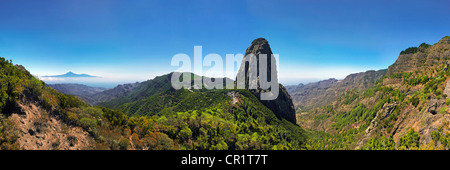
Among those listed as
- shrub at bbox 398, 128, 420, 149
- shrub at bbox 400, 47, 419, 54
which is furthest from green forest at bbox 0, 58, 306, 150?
shrub at bbox 400, 47, 419, 54

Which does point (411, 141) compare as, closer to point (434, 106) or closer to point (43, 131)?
point (434, 106)

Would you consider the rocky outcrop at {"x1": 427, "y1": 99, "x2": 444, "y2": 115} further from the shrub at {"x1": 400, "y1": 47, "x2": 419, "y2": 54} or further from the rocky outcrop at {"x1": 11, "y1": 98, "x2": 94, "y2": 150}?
the shrub at {"x1": 400, "y1": 47, "x2": 419, "y2": 54}

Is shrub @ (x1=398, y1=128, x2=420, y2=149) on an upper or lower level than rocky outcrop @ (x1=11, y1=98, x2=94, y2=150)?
lower

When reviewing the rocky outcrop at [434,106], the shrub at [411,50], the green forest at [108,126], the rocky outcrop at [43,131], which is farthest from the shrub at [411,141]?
the shrub at [411,50]

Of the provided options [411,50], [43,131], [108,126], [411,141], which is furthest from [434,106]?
[411,50]

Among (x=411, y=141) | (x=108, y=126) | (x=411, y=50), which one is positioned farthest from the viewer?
(x=411, y=50)

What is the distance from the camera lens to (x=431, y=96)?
233ft

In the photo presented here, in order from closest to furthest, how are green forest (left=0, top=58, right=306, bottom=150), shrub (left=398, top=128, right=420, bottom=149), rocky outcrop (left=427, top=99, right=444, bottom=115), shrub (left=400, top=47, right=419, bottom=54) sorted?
green forest (left=0, top=58, right=306, bottom=150), shrub (left=398, top=128, right=420, bottom=149), rocky outcrop (left=427, top=99, right=444, bottom=115), shrub (left=400, top=47, right=419, bottom=54)

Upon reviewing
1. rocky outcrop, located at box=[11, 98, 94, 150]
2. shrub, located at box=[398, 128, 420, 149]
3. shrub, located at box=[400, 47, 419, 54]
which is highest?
shrub, located at box=[400, 47, 419, 54]

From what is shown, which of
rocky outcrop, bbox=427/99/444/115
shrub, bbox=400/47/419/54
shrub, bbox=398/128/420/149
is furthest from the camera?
shrub, bbox=400/47/419/54

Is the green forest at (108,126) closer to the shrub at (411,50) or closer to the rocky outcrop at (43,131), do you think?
the rocky outcrop at (43,131)

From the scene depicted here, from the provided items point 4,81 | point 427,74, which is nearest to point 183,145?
point 4,81

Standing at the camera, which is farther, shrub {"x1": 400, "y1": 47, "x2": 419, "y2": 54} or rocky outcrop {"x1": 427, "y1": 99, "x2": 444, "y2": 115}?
shrub {"x1": 400, "y1": 47, "x2": 419, "y2": 54}
